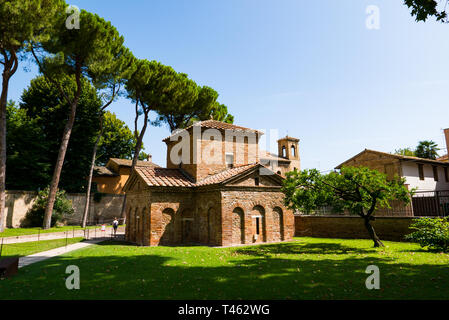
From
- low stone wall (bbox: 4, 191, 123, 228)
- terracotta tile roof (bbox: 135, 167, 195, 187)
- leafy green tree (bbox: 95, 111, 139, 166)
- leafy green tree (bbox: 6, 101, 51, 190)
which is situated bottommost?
low stone wall (bbox: 4, 191, 123, 228)

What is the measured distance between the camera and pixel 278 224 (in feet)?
57.6

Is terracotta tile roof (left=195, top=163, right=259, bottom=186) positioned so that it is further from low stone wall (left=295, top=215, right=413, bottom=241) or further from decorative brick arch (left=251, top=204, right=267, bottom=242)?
low stone wall (left=295, top=215, right=413, bottom=241)

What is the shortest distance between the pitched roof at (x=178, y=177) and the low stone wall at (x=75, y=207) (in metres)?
14.3

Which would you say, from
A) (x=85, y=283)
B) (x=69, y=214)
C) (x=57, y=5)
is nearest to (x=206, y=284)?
(x=85, y=283)

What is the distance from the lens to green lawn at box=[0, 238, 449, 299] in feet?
21.6

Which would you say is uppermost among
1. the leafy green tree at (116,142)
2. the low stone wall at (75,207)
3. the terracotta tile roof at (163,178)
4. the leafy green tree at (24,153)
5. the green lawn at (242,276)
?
the leafy green tree at (116,142)

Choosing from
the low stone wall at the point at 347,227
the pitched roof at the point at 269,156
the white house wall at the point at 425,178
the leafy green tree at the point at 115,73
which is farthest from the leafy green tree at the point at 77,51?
the white house wall at the point at 425,178

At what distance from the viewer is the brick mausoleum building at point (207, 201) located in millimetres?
15992

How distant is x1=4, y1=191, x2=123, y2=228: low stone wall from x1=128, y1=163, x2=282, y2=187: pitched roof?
14.3m

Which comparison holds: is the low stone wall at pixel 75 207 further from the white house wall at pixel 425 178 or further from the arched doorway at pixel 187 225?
the white house wall at pixel 425 178

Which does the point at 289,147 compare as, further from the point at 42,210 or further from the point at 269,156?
the point at 42,210

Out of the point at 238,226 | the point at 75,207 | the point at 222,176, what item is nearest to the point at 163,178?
the point at 222,176

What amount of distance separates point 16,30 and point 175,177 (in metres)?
15.9

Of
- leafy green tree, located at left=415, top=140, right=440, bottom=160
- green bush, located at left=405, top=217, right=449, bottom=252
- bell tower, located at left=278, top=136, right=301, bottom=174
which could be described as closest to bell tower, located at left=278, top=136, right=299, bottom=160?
bell tower, located at left=278, top=136, right=301, bottom=174
